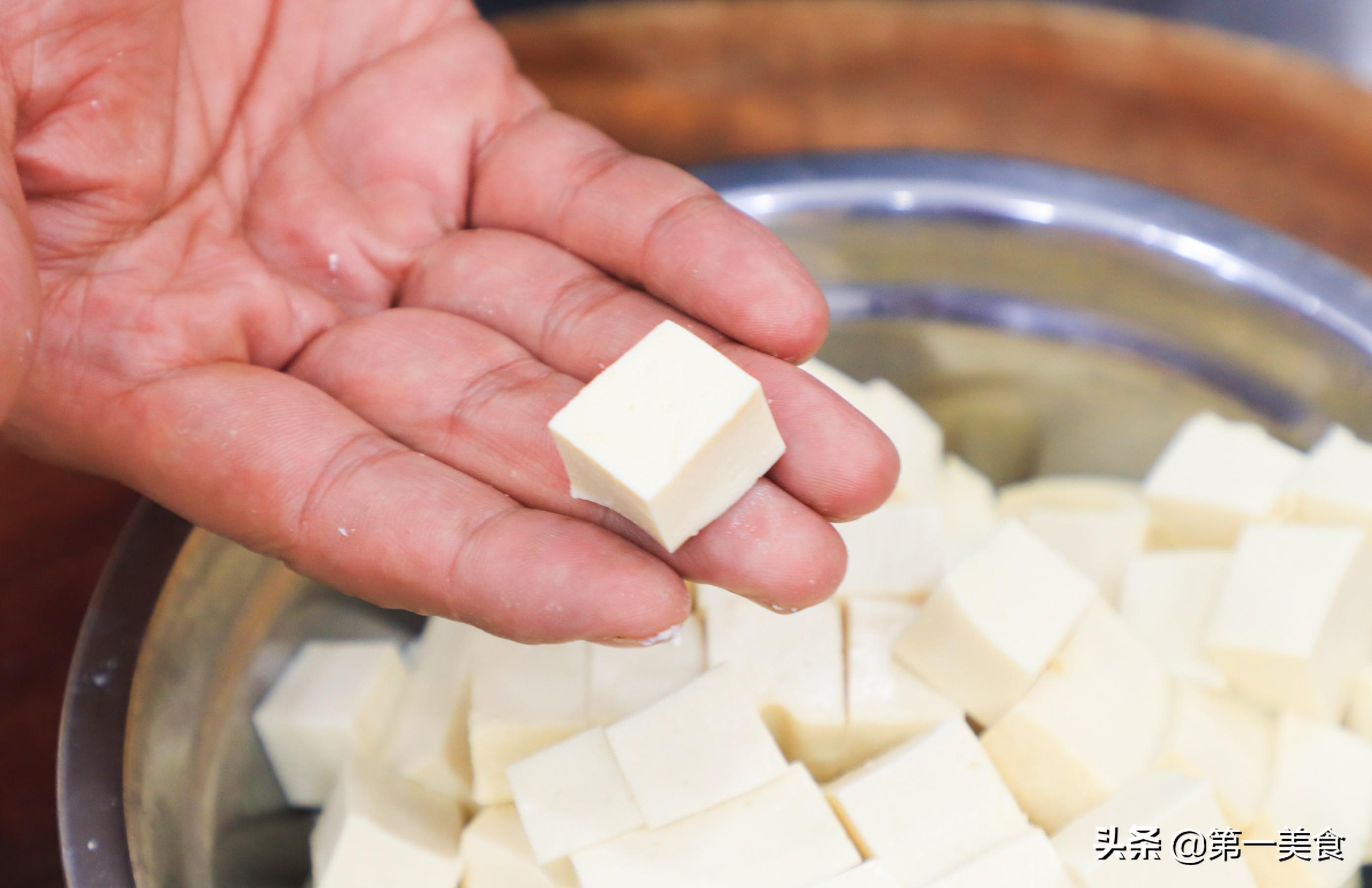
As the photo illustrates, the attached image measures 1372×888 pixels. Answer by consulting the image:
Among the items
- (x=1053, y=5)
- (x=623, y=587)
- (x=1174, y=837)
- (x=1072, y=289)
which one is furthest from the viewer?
(x=1053, y=5)

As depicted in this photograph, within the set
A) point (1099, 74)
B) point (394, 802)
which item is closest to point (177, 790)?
point (394, 802)

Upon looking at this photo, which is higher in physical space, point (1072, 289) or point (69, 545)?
point (1072, 289)

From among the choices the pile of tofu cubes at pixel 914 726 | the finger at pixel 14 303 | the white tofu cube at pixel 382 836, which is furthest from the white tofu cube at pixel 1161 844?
the finger at pixel 14 303

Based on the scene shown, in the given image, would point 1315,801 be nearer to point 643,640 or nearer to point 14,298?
point 643,640

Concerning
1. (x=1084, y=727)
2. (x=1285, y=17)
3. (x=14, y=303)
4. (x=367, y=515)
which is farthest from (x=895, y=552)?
(x=1285, y=17)

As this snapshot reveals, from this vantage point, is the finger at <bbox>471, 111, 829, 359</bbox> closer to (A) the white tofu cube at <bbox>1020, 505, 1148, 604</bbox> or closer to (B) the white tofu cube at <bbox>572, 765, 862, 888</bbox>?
(B) the white tofu cube at <bbox>572, 765, 862, 888</bbox>

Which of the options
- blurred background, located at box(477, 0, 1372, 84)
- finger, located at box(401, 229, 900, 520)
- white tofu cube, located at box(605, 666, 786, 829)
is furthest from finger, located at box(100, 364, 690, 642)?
blurred background, located at box(477, 0, 1372, 84)

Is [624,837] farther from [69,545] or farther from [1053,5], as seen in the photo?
[1053,5]

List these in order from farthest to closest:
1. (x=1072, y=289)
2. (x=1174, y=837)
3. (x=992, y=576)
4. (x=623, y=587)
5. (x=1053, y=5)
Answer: (x=1053, y=5) < (x=1072, y=289) < (x=992, y=576) < (x=1174, y=837) < (x=623, y=587)
